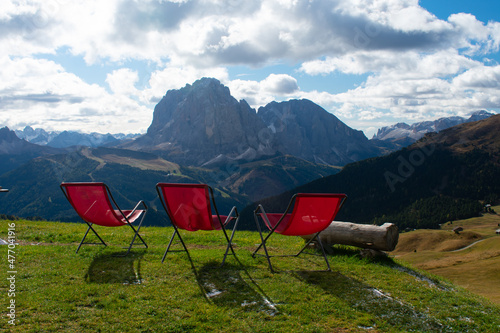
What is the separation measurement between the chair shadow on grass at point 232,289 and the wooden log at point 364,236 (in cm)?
376

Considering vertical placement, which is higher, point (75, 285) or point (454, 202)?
point (75, 285)

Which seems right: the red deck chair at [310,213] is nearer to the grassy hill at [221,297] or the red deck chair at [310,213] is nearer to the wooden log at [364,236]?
the grassy hill at [221,297]

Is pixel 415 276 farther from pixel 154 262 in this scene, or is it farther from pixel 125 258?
pixel 125 258

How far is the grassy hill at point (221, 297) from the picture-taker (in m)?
5.27

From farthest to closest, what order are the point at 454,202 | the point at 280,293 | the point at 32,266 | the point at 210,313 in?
the point at 454,202 < the point at 32,266 < the point at 280,293 < the point at 210,313

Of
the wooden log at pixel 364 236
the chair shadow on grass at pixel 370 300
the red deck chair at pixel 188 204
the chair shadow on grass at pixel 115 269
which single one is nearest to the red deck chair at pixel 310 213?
the chair shadow on grass at pixel 370 300

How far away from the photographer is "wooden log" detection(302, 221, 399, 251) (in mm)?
9828

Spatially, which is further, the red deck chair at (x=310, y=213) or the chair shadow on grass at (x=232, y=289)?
the red deck chair at (x=310, y=213)

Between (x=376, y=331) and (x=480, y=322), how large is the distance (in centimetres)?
204

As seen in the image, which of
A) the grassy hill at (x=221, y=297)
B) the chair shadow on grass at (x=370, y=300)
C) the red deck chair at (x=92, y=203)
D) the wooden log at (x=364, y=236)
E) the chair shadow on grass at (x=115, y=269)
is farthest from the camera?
the wooden log at (x=364, y=236)

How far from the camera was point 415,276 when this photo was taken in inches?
339

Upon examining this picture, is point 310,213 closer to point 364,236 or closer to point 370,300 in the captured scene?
point 370,300

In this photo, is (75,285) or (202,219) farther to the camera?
(202,219)

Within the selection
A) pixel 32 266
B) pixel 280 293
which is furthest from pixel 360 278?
pixel 32 266
